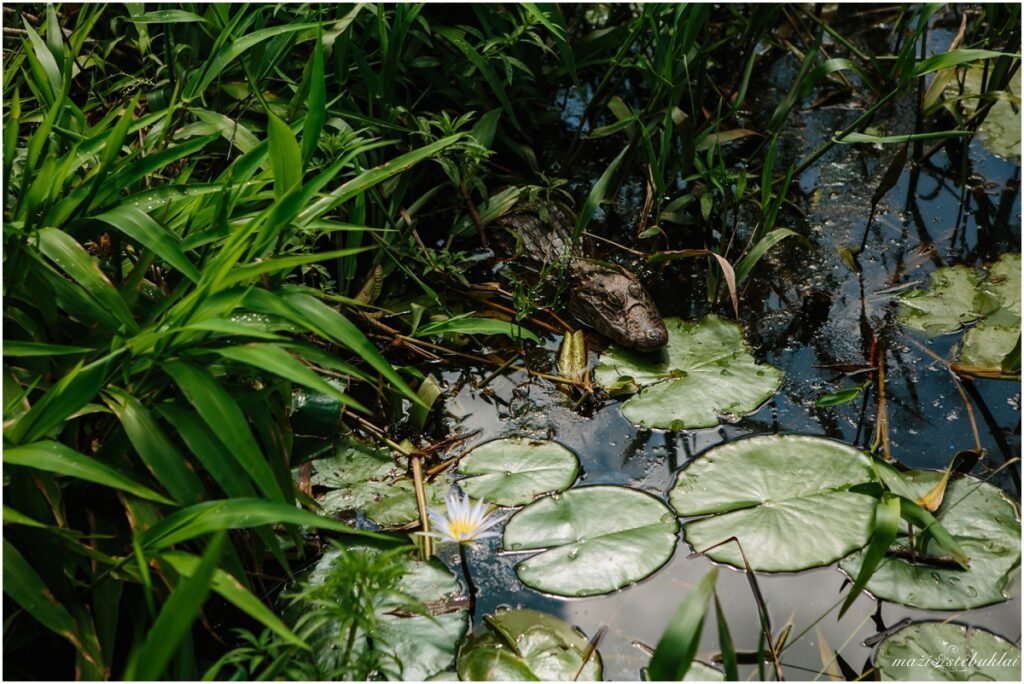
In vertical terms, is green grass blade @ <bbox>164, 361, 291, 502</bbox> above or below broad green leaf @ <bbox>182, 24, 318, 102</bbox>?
below

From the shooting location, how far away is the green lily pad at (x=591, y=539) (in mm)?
2139

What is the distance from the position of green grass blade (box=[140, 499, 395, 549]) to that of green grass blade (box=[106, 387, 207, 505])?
89mm

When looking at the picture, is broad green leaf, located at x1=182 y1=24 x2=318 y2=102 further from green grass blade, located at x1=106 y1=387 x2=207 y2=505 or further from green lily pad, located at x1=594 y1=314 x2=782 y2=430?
green lily pad, located at x1=594 y1=314 x2=782 y2=430

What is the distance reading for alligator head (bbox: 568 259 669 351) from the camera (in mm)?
2777

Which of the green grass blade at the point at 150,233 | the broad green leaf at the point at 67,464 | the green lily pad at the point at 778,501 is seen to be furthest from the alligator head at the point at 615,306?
the broad green leaf at the point at 67,464

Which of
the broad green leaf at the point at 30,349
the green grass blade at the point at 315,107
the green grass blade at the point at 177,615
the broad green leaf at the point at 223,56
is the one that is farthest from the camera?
the broad green leaf at the point at 223,56

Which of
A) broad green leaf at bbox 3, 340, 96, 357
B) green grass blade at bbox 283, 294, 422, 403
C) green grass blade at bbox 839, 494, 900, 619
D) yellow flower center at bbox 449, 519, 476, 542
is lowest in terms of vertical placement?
yellow flower center at bbox 449, 519, 476, 542

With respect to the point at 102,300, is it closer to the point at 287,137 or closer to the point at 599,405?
the point at 287,137

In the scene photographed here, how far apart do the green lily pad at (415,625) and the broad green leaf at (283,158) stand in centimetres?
87

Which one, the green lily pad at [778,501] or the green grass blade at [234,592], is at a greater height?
the green grass blade at [234,592]

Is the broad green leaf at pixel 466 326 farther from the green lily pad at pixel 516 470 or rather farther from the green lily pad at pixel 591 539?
the green lily pad at pixel 591 539

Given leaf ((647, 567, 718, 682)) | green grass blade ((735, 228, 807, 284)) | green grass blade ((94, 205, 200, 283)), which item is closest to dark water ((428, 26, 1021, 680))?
green grass blade ((735, 228, 807, 284))

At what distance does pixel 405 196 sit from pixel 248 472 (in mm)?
1747

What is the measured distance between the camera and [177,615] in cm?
133
